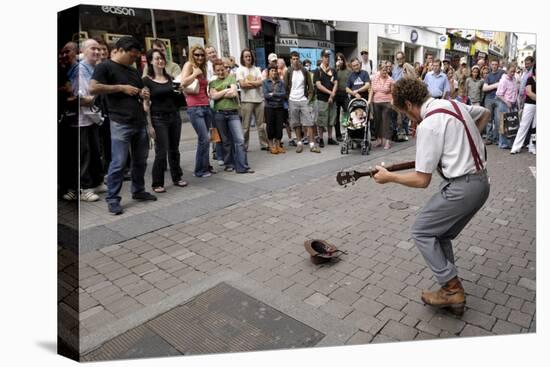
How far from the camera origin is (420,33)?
3797 mm

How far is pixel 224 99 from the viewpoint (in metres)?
6.13

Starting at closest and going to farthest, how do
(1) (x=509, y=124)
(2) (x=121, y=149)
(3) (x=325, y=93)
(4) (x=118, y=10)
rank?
(4) (x=118, y=10) < (2) (x=121, y=149) < (1) (x=509, y=124) < (3) (x=325, y=93)

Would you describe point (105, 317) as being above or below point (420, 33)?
below

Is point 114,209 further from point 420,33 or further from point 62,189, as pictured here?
point 420,33

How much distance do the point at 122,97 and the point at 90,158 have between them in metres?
1.11

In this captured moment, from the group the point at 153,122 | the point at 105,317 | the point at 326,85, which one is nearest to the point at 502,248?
the point at 105,317

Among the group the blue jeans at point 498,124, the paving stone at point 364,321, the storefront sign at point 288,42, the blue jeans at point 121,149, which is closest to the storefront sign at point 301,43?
the storefront sign at point 288,42

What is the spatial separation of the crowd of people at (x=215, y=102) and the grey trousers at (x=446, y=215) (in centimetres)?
79

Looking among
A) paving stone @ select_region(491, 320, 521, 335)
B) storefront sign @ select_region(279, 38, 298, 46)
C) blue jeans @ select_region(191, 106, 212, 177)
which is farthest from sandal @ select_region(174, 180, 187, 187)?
paving stone @ select_region(491, 320, 521, 335)

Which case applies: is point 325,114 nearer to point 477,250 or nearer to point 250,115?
point 250,115

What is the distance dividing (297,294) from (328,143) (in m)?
6.35

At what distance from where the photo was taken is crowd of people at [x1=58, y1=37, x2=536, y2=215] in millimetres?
3639

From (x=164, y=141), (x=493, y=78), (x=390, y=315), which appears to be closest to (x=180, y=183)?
(x=164, y=141)

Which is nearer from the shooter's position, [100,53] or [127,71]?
[100,53]
